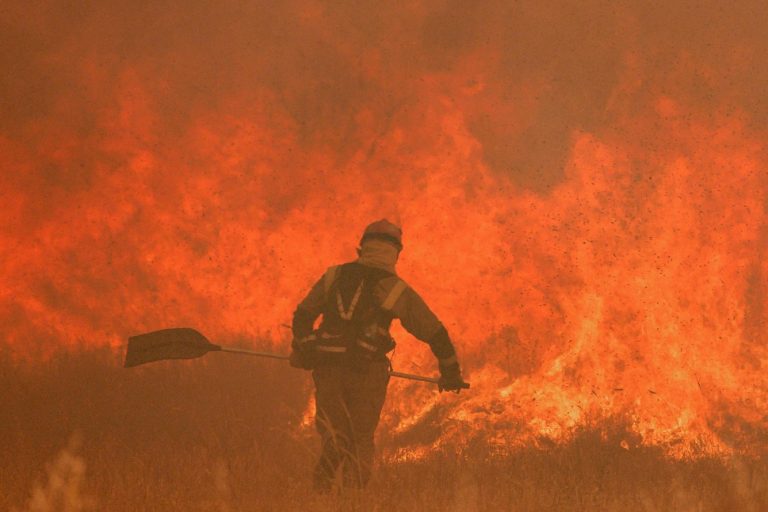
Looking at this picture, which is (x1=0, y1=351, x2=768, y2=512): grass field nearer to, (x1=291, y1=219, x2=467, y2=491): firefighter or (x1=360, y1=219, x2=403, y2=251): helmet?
(x1=291, y1=219, x2=467, y2=491): firefighter

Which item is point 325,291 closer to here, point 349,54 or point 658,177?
point 658,177

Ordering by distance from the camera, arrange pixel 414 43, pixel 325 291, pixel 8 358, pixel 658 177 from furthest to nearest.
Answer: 1. pixel 414 43
2. pixel 8 358
3. pixel 658 177
4. pixel 325 291

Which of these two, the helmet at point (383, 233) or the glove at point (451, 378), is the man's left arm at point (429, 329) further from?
the helmet at point (383, 233)

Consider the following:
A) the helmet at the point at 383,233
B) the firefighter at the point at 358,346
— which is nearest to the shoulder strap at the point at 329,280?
the firefighter at the point at 358,346

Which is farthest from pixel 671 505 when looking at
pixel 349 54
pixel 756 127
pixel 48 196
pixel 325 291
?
pixel 48 196

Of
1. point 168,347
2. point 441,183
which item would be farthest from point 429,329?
point 441,183

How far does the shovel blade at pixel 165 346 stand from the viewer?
25.8 feet

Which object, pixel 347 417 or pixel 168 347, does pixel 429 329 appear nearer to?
pixel 347 417

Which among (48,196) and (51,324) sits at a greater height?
(48,196)

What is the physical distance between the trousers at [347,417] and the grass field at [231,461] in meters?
0.24

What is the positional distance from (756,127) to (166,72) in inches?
353

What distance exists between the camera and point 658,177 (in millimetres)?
12805

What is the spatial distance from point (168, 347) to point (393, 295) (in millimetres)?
2163

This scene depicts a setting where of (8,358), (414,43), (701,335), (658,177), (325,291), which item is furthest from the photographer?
(414,43)
